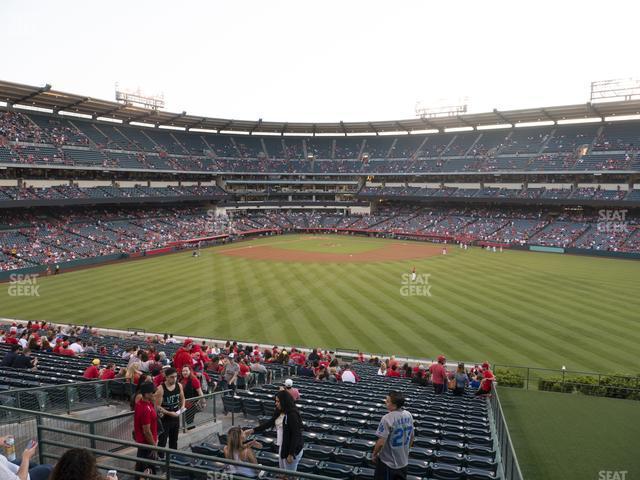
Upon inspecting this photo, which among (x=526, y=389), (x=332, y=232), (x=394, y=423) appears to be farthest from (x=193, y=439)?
(x=332, y=232)

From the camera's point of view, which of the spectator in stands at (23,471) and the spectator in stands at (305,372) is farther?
the spectator in stands at (305,372)

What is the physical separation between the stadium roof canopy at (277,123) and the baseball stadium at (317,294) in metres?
0.54

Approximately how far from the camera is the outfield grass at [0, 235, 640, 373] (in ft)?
76.1

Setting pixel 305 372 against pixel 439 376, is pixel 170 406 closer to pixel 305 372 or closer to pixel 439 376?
pixel 439 376

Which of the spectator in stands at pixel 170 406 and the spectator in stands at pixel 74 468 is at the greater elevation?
Answer: the spectator in stands at pixel 74 468

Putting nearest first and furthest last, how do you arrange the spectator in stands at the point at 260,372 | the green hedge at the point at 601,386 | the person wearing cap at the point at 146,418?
the person wearing cap at the point at 146,418
the spectator in stands at the point at 260,372
the green hedge at the point at 601,386

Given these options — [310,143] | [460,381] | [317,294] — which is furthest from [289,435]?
[310,143]

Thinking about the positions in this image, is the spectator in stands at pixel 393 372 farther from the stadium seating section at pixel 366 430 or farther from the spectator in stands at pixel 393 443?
the spectator in stands at pixel 393 443

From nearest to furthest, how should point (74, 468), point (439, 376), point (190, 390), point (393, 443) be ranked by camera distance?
point (74, 468) < point (393, 443) < point (190, 390) < point (439, 376)

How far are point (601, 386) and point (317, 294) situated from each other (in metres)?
21.6

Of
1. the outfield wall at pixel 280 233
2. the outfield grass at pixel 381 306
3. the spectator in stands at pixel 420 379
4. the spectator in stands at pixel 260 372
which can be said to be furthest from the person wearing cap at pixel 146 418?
the outfield wall at pixel 280 233

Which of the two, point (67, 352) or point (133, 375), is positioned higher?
point (133, 375)

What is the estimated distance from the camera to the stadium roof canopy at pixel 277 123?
187 ft

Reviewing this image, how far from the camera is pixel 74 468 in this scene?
3.30 meters
